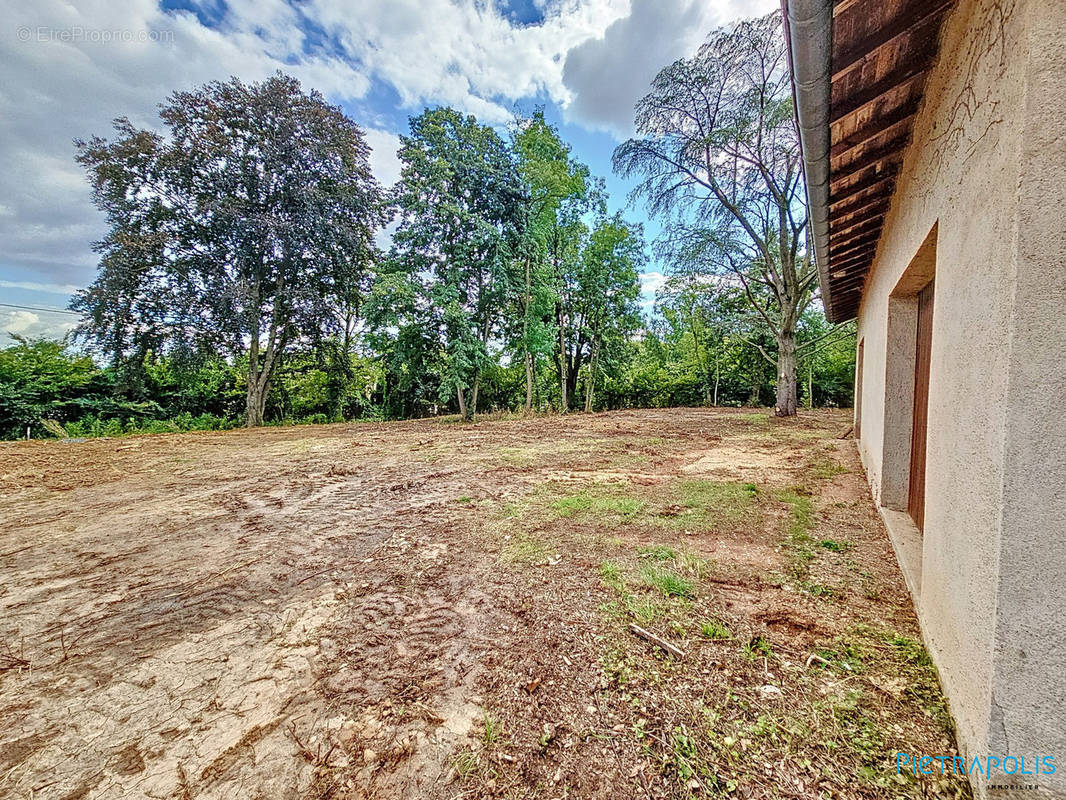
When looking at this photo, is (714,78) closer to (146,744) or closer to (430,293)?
(430,293)

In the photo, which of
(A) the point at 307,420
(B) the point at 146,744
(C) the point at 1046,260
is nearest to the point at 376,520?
(B) the point at 146,744

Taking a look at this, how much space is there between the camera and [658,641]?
173cm

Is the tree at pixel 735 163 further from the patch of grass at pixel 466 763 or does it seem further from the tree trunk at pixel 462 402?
the patch of grass at pixel 466 763

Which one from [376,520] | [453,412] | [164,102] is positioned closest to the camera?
[376,520]

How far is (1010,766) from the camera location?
96 cm

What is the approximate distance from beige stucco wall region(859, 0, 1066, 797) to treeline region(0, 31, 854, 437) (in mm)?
10444

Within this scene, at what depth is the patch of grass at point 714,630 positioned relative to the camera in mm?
1752

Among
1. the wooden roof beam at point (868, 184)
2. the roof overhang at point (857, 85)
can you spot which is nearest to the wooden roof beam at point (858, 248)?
the roof overhang at point (857, 85)

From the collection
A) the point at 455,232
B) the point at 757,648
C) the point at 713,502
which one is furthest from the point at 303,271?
the point at 757,648

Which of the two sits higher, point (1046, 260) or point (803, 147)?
point (803, 147)

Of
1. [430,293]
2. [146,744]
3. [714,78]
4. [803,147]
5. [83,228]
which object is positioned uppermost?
[714,78]

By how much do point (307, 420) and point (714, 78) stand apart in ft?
53.7

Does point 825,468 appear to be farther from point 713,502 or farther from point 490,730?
point 490,730

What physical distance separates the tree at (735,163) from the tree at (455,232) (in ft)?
13.6
